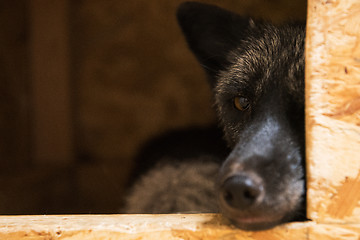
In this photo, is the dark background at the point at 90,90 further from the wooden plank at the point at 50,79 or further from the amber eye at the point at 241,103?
the amber eye at the point at 241,103

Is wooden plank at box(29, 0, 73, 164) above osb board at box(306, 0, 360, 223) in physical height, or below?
below

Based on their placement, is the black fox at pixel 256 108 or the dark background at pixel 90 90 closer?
the black fox at pixel 256 108

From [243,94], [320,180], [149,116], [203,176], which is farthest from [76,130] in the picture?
[320,180]

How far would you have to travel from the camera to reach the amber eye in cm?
145

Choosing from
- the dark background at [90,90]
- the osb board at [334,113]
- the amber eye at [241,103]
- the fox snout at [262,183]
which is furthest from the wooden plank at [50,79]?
the osb board at [334,113]

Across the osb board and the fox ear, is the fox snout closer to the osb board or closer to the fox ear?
the osb board

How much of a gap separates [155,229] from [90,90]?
2.56m

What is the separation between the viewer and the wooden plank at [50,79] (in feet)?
9.79

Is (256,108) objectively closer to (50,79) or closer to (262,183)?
(262,183)

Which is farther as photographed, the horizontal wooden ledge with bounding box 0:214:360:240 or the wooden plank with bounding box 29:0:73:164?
the wooden plank with bounding box 29:0:73:164

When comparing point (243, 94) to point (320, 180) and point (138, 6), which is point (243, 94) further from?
point (138, 6)

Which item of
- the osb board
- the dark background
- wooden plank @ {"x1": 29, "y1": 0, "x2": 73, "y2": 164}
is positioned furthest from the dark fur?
wooden plank @ {"x1": 29, "y1": 0, "x2": 73, "y2": 164}

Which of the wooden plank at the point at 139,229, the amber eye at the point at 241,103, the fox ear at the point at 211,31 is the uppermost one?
the fox ear at the point at 211,31

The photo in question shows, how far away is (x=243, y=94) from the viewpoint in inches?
57.0
